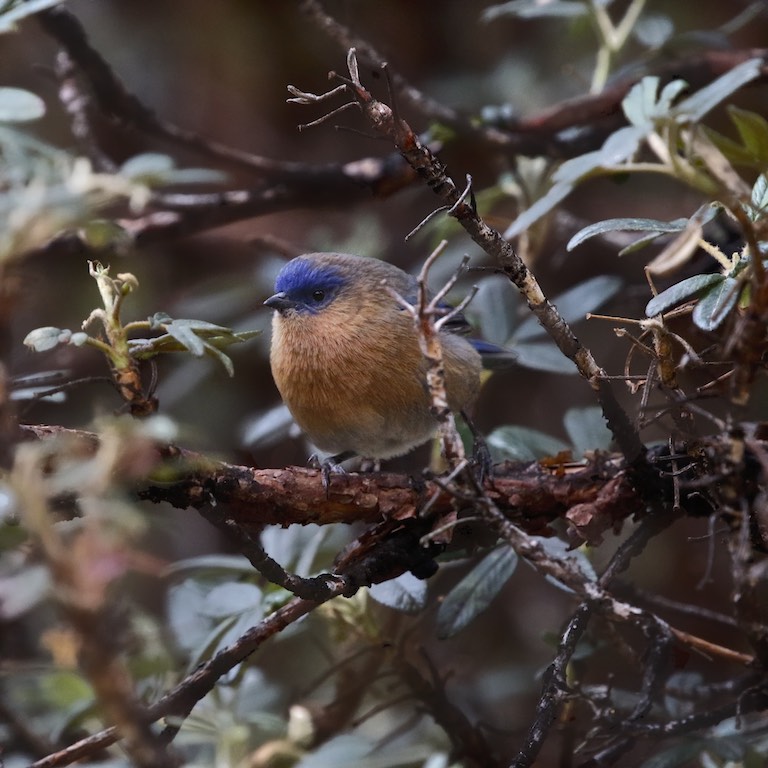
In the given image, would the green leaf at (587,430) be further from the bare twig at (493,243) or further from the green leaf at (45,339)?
the green leaf at (45,339)

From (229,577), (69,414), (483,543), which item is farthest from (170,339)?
(69,414)

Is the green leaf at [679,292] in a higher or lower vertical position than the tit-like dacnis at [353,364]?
higher

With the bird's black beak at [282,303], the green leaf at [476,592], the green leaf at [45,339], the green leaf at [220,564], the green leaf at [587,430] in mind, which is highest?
the green leaf at [45,339]

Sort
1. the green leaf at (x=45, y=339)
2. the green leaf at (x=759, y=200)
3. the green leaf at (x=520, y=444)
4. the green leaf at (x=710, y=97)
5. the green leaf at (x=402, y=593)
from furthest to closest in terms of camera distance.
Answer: the green leaf at (x=520, y=444)
the green leaf at (x=402, y=593)
the green leaf at (x=710, y=97)
the green leaf at (x=759, y=200)
the green leaf at (x=45, y=339)

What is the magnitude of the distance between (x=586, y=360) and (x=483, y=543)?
2.09 feet

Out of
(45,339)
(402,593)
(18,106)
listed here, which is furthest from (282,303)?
(45,339)

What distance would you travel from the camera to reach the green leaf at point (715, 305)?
1512 millimetres

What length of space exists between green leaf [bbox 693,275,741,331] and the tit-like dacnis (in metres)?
1.10

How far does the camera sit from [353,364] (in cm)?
282

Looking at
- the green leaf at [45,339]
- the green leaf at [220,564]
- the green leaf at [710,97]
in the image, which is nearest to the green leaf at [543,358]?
the green leaf at [710,97]

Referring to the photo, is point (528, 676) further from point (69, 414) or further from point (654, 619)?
point (69, 414)

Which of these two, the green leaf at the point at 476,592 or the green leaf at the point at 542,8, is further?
the green leaf at the point at 542,8


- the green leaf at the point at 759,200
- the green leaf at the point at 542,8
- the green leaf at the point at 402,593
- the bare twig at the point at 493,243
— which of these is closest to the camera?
the bare twig at the point at 493,243

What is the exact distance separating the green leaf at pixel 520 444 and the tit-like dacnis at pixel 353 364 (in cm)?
26
